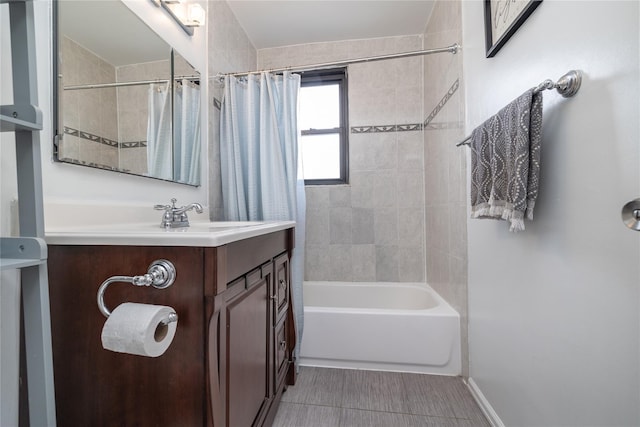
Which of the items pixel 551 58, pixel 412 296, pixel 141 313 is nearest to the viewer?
pixel 141 313

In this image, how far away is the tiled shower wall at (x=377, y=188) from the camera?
89.1 inches

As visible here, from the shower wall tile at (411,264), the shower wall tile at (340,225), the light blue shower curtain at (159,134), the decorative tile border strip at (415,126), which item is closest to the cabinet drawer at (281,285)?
Result: the light blue shower curtain at (159,134)

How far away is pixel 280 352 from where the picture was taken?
1.31m

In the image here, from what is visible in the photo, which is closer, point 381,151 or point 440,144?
point 440,144

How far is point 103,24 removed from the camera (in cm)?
100

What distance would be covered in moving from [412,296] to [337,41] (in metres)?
2.25

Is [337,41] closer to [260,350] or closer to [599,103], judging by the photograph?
[599,103]

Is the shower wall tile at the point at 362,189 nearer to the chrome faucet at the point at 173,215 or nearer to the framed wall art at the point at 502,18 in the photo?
the framed wall art at the point at 502,18

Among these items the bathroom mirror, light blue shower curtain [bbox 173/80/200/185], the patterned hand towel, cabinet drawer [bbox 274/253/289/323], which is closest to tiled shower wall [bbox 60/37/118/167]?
the bathroom mirror

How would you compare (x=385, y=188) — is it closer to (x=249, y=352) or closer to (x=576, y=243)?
(x=576, y=243)

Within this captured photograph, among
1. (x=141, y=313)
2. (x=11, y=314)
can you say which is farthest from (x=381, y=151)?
(x=11, y=314)

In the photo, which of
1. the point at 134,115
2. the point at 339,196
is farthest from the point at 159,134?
the point at 339,196

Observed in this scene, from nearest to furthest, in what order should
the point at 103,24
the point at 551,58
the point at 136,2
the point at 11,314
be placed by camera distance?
1. the point at 11,314
2. the point at 551,58
3. the point at 103,24
4. the point at 136,2

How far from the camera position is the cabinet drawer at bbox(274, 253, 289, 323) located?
123 cm
